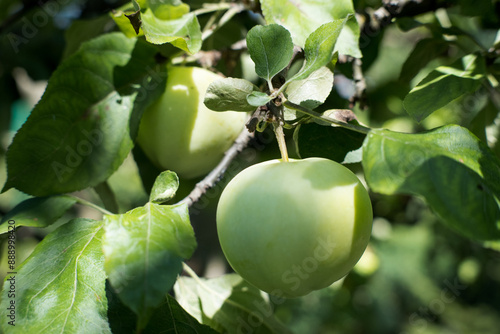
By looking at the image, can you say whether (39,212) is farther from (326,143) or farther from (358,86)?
(358,86)

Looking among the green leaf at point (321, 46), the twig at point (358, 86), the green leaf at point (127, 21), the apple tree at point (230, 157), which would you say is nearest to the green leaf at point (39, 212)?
the apple tree at point (230, 157)

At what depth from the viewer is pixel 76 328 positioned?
0.49 meters

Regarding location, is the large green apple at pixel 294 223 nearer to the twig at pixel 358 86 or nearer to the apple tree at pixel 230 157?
the apple tree at pixel 230 157

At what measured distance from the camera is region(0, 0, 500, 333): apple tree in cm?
43

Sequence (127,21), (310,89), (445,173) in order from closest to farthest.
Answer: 1. (445,173)
2. (310,89)
3. (127,21)

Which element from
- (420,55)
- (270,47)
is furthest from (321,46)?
(420,55)

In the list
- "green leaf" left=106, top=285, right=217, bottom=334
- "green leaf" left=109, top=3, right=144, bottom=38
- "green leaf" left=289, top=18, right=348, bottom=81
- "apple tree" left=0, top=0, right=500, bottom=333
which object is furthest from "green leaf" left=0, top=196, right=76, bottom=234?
"green leaf" left=289, top=18, right=348, bottom=81

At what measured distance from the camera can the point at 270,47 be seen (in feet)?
1.62

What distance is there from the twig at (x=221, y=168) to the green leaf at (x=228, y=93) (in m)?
0.13

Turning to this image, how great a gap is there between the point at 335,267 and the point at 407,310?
2.89 metres

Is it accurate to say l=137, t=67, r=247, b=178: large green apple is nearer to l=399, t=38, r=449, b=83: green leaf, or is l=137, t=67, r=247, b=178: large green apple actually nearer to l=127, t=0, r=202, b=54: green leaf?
l=127, t=0, r=202, b=54: green leaf

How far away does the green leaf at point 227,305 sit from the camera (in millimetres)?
761

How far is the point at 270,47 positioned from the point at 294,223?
19 cm

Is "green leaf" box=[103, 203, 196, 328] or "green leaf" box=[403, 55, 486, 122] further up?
"green leaf" box=[103, 203, 196, 328]
